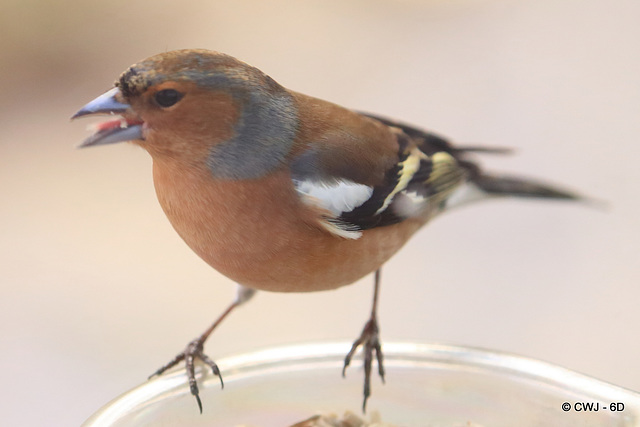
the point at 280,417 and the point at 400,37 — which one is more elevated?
the point at 400,37

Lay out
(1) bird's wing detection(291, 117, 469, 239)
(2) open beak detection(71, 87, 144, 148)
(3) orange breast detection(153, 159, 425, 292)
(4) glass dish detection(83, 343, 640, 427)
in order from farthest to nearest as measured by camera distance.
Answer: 1. (4) glass dish detection(83, 343, 640, 427)
2. (1) bird's wing detection(291, 117, 469, 239)
3. (3) orange breast detection(153, 159, 425, 292)
4. (2) open beak detection(71, 87, 144, 148)

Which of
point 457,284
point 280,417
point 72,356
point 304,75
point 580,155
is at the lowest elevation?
point 72,356

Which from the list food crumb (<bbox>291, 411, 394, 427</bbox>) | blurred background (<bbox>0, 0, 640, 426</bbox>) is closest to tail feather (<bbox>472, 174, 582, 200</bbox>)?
food crumb (<bbox>291, 411, 394, 427</bbox>)

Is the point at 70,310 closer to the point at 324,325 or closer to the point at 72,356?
the point at 72,356

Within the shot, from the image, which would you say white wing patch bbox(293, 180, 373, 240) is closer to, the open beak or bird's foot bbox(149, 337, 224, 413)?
the open beak

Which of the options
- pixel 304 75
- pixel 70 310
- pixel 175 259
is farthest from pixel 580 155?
pixel 70 310

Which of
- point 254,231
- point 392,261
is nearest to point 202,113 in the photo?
point 254,231

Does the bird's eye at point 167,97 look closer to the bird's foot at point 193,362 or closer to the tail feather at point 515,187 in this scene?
the bird's foot at point 193,362

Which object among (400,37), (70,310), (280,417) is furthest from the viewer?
(400,37)
